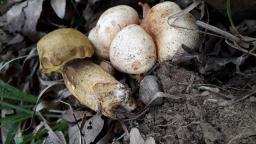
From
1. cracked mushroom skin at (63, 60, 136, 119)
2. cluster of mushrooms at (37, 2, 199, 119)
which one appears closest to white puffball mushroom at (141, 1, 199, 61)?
cluster of mushrooms at (37, 2, 199, 119)

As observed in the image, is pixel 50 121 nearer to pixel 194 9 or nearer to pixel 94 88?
pixel 94 88

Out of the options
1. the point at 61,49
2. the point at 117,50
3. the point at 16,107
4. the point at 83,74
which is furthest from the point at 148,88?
the point at 16,107

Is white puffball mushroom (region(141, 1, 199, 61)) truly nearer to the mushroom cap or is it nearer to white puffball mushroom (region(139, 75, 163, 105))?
white puffball mushroom (region(139, 75, 163, 105))

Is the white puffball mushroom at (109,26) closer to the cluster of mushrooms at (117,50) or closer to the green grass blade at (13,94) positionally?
the cluster of mushrooms at (117,50)

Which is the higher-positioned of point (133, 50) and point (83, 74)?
point (133, 50)

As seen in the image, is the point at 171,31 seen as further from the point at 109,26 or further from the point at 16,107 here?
the point at 16,107

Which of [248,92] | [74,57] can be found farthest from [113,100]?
[248,92]

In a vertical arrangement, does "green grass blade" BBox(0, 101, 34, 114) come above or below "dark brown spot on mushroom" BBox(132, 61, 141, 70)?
below
